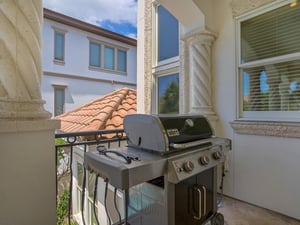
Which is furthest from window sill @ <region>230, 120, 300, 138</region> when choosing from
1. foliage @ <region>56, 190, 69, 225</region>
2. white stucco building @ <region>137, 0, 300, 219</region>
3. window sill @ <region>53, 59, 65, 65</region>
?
window sill @ <region>53, 59, 65, 65</region>

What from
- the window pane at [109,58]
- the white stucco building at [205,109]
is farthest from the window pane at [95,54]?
the white stucco building at [205,109]

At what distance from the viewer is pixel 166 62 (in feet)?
12.6

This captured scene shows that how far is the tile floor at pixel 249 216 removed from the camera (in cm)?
200

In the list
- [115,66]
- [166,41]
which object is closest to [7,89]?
[166,41]

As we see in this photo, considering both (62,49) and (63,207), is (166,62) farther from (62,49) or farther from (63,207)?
(62,49)

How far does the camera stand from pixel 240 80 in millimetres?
2531

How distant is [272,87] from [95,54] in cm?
787

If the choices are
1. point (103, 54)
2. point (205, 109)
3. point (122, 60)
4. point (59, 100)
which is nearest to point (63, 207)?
point (59, 100)

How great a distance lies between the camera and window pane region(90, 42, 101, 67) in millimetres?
8625

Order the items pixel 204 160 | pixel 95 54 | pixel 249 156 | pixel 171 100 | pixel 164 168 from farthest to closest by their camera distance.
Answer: pixel 95 54, pixel 171 100, pixel 249 156, pixel 204 160, pixel 164 168

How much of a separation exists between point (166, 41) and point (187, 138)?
2.84 meters

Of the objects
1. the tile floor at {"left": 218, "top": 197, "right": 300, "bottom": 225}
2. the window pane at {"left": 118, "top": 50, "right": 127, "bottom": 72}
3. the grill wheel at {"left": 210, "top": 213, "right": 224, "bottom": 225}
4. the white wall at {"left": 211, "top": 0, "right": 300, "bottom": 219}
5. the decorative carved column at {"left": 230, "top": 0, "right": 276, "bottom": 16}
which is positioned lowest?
the tile floor at {"left": 218, "top": 197, "right": 300, "bottom": 225}

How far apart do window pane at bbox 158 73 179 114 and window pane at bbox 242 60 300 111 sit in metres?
1.35

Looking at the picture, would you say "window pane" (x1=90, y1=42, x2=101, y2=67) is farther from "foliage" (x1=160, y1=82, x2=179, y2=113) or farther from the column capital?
the column capital
